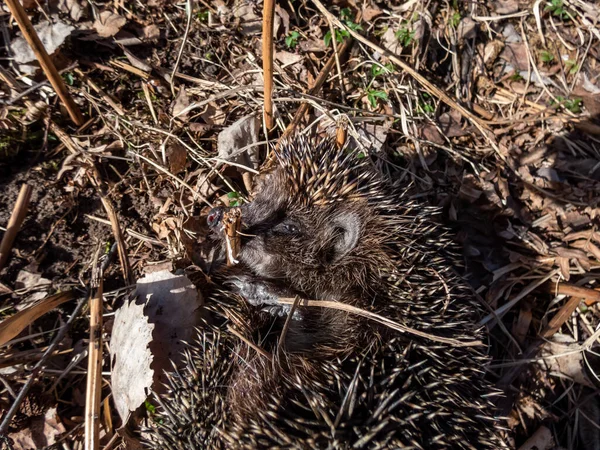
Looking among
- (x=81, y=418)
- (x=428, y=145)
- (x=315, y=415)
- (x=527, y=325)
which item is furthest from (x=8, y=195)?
(x=527, y=325)

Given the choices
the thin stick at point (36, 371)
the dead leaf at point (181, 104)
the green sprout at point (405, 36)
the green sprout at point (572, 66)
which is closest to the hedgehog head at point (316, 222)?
the dead leaf at point (181, 104)

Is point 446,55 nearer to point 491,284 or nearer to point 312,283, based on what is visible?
point 491,284

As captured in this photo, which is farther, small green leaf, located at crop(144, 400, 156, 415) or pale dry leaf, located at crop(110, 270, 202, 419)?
small green leaf, located at crop(144, 400, 156, 415)

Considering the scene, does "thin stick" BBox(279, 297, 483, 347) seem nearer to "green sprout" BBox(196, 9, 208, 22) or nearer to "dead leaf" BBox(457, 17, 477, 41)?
"green sprout" BBox(196, 9, 208, 22)

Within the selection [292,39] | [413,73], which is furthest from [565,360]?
[292,39]

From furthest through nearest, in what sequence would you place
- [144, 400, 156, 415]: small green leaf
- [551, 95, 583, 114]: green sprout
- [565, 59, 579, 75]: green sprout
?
[565, 59, 579, 75]: green sprout → [551, 95, 583, 114]: green sprout → [144, 400, 156, 415]: small green leaf

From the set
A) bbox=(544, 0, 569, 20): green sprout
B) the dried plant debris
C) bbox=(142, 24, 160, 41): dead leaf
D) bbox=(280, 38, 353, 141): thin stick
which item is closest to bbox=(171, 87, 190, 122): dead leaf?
the dried plant debris

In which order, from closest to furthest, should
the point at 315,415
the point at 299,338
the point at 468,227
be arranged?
the point at 315,415
the point at 299,338
the point at 468,227
